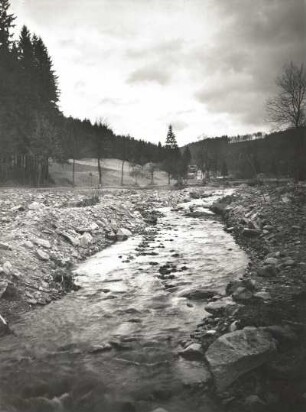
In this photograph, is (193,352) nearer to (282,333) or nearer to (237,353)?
(237,353)

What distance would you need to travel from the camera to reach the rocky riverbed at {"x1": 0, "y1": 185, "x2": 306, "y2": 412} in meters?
4.02

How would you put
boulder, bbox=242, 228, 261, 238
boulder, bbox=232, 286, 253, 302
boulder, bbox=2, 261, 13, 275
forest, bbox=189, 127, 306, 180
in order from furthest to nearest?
forest, bbox=189, 127, 306, 180 < boulder, bbox=242, 228, 261, 238 < boulder, bbox=2, 261, 13, 275 < boulder, bbox=232, 286, 253, 302

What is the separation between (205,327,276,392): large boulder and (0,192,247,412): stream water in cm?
21

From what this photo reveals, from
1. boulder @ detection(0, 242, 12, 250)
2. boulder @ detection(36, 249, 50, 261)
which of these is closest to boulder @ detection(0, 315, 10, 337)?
boulder @ detection(0, 242, 12, 250)

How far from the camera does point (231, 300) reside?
6.53 metres

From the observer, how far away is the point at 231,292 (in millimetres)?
6992

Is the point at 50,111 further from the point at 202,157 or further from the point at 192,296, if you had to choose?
the point at 202,157

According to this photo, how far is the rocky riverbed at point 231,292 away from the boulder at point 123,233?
5 cm

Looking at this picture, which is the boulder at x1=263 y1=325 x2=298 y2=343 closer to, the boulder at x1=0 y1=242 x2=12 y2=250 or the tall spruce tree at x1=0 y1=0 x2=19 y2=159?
the boulder at x1=0 y1=242 x2=12 y2=250

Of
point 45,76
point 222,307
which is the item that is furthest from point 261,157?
point 222,307

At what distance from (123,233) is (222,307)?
25.3ft

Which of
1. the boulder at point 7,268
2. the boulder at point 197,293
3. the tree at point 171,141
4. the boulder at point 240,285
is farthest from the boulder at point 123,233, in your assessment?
the tree at point 171,141

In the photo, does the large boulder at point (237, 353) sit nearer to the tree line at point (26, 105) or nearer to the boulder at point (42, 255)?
the boulder at point (42, 255)

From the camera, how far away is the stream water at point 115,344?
3990 millimetres
